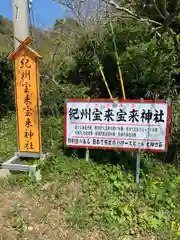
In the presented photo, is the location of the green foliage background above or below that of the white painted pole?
below

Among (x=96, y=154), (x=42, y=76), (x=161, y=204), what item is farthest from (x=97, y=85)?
(x=161, y=204)

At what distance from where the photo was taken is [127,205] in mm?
3252

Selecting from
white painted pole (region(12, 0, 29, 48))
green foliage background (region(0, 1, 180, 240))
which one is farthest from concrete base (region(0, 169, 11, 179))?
white painted pole (region(12, 0, 29, 48))

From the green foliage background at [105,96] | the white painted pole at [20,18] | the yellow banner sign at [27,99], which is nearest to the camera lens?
the green foliage background at [105,96]

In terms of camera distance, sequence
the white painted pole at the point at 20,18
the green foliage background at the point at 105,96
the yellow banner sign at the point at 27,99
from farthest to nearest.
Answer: the white painted pole at the point at 20,18 < the yellow banner sign at the point at 27,99 < the green foliage background at the point at 105,96

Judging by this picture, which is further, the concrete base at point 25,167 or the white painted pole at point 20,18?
the white painted pole at point 20,18

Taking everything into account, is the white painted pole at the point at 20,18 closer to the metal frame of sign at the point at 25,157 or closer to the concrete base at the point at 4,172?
the metal frame of sign at the point at 25,157

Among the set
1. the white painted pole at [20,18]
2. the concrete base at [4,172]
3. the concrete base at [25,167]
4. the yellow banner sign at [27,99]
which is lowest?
the concrete base at [4,172]

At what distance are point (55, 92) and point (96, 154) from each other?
2.15 m

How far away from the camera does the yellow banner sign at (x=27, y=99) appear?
12.5 ft

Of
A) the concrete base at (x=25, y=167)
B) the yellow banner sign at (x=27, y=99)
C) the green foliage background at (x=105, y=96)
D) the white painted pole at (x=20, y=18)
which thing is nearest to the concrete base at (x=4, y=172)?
the concrete base at (x=25, y=167)

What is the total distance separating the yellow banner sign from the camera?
380 cm

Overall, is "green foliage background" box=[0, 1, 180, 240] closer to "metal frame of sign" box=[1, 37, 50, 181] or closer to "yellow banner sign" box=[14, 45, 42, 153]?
"metal frame of sign" box=[1, 37, 50, 181]

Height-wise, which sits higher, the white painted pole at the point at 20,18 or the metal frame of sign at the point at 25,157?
the white painted pole at the point at 20,18
